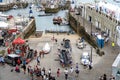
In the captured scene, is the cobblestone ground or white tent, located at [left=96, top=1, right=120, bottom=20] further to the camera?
white tent, located at [left=96, top=1, right=120, bottom=20]

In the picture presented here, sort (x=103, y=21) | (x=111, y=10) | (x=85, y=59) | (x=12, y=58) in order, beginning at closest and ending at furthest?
(x=12, y=58), (x=85, y=59), (x=111, y=10), (x=103, y=21)

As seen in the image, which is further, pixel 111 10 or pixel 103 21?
pixel 103 21

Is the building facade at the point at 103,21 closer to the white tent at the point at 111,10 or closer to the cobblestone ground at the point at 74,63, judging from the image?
the white tent at the point at 111,10

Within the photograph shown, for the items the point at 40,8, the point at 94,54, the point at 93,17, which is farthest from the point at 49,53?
the point at 40,8

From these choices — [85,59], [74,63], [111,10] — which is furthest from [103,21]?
[74,63]

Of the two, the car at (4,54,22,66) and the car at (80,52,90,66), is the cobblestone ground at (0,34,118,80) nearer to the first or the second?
the car at (80,52,90,66)

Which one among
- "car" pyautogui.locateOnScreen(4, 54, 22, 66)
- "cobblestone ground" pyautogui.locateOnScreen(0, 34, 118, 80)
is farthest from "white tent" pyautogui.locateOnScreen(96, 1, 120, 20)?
"car" pyautogui.locateOnScreen(4, 54, 22, 66)

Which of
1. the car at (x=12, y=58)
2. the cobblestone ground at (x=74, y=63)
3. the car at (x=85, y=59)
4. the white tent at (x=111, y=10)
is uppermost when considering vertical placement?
the white tent at (x=111, y=10)

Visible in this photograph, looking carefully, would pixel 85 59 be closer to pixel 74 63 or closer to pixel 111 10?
pixel 74 63

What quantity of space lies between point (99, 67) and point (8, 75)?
34.3 ft

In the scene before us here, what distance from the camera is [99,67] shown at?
3797 cm

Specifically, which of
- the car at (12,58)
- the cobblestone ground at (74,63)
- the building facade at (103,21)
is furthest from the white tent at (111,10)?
the car at (12,58)

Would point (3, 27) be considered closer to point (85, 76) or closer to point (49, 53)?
point (49, 53)

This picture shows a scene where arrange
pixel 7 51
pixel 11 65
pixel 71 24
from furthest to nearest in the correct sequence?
1. pixel 71 24
2. pixel 7 51
3. pixel 11 65
